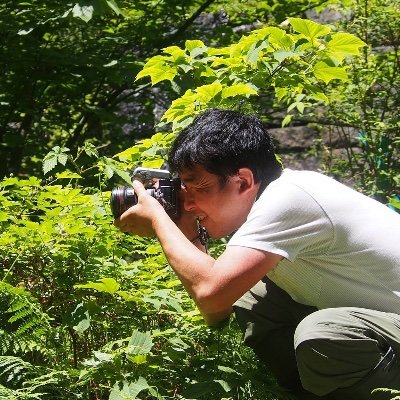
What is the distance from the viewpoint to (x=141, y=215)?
95.6 inches

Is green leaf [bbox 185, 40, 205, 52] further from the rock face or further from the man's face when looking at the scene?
the rock face

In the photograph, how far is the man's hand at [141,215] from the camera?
240 centimetres

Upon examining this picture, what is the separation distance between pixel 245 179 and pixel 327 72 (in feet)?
2.83

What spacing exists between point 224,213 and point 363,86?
3.27m

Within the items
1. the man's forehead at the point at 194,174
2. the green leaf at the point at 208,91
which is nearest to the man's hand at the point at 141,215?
the man's forehead at the point at 194,174

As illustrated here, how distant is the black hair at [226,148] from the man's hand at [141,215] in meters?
0.13

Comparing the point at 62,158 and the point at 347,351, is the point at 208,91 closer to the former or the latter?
the point at 62,158

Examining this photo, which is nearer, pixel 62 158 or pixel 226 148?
pixel 226 148

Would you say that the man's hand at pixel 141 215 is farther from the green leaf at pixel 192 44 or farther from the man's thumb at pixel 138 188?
the green leaf at pixel 192 44

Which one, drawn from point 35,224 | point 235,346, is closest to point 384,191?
point 235,346

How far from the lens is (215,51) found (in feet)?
10.4

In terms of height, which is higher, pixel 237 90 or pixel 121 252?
pixel 237 90

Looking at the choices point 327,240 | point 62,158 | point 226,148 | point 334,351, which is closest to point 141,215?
point 226,148

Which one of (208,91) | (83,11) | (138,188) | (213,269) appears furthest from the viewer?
(83,11)
